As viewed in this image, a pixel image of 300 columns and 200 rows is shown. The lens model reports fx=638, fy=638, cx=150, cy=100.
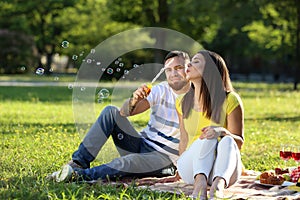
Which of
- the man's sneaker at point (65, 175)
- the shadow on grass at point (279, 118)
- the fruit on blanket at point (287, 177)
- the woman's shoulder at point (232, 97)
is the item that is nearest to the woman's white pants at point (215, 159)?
the woman's shoulder at point (232, 97)

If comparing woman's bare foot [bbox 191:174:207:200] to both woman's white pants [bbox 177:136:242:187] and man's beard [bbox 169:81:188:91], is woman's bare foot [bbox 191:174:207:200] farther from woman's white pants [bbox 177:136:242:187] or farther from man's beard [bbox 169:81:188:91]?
man's beard [bbox 169:81:188:91]

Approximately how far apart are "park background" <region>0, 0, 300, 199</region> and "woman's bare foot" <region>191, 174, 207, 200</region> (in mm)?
203

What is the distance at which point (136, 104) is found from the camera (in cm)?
494

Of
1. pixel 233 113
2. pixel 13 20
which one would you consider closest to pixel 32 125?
pixel 233 113

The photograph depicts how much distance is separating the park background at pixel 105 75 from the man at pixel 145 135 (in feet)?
1.12

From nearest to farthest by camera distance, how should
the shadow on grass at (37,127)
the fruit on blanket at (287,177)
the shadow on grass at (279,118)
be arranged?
1. the fruit on blanket at (287,177)
2. the shadow on grass at (37,127)
3. the shadow on grass at (279,118)

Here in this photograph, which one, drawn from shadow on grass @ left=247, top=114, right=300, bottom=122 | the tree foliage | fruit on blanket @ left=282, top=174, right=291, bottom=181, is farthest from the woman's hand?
the tree foliage

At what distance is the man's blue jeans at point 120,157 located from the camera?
481cm

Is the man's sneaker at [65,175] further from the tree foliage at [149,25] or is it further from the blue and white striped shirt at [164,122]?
the tree foliage at [149,25]

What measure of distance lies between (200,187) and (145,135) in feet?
3.29

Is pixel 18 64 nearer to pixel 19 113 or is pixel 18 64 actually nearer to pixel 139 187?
pixel 19 113

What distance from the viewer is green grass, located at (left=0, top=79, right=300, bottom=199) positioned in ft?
13.9

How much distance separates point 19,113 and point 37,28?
71.5 ft

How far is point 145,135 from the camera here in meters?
5.06
